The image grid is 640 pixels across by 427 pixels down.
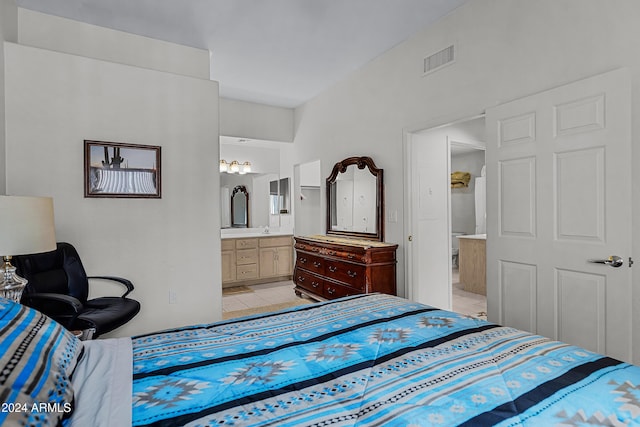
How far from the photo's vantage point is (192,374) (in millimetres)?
1154

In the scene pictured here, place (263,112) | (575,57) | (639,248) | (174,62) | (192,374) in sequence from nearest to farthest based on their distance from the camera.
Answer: (192,374), (639,248), (575,57), (174,62), (263,112)

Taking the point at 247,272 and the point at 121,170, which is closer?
the point at 121,170

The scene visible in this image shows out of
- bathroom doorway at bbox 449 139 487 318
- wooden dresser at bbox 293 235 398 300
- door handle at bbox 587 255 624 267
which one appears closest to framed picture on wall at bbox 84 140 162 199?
wooden dresser at bbox 293 235 398 300

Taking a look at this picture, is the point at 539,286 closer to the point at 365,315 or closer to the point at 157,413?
the point at 365,315

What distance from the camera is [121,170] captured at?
3.23 meters

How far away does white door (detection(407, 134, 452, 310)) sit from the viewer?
12.2 feet

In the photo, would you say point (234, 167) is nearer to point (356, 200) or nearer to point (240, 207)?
point (240, 207)

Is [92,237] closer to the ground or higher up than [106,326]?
higher up

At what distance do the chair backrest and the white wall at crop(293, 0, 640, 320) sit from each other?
9.75 feet

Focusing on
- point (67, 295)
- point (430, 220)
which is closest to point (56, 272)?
point (67, 295)

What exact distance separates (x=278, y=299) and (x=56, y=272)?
272 centimetres

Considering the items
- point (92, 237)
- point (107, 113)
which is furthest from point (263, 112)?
point (92, 237)

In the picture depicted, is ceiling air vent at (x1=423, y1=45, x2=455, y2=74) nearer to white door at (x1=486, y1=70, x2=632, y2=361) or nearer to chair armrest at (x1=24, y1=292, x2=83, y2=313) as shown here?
white door at (x1=486, y1=70, x2=632, y2=361)

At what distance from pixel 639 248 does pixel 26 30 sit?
4.99 m
